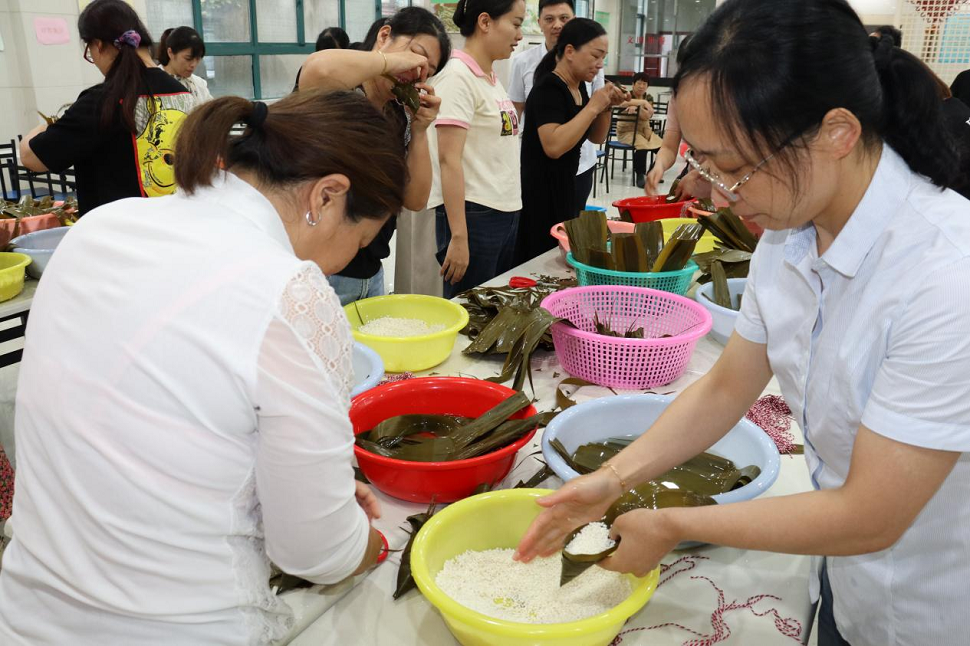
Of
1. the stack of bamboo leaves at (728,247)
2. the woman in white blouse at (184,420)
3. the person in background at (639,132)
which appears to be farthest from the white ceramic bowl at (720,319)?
the person in background at (639,132)

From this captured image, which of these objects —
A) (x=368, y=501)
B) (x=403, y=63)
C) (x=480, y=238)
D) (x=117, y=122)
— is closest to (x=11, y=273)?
(x=117, y=122)

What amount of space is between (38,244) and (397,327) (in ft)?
5.82

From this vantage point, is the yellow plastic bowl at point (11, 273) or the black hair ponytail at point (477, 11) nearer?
the yellow plastic bowl at point (11, 273)

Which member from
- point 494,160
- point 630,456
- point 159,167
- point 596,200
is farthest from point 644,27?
point 630,456

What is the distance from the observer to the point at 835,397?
90 cm

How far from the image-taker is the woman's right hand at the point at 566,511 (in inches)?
41.9

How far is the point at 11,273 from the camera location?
233cm

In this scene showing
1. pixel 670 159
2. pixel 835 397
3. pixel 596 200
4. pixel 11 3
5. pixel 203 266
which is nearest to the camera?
pixel 203 266

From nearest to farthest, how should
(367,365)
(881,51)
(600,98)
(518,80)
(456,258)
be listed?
(881,51) < (367,365) < (456,258) < (600,98) < (518,80)

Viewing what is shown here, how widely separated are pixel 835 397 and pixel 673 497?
0.35 meters

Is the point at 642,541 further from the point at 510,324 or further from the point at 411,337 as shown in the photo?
the point at 510,324

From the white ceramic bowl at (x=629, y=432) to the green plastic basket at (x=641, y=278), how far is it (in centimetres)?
66

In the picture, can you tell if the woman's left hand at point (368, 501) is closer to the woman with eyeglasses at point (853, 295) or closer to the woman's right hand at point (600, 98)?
the woman with eyeglasses at point (853, 295)

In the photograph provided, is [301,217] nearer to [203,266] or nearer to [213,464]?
[203,266]
